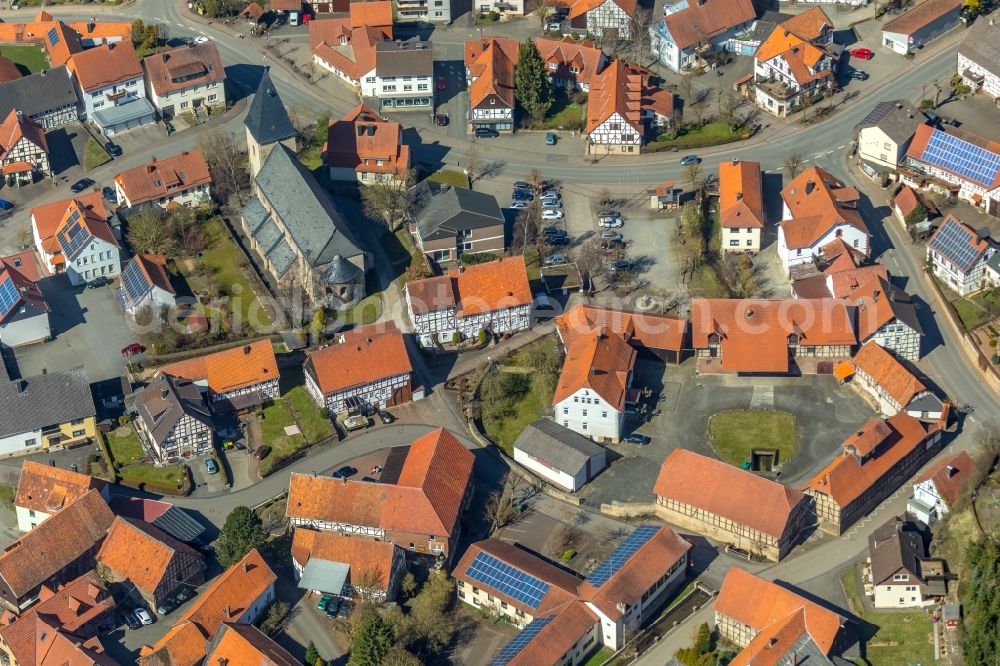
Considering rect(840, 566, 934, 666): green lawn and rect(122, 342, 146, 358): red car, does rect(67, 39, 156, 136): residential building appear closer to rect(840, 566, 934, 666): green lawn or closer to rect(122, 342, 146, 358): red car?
rect(122, 342, 146, 358): red car

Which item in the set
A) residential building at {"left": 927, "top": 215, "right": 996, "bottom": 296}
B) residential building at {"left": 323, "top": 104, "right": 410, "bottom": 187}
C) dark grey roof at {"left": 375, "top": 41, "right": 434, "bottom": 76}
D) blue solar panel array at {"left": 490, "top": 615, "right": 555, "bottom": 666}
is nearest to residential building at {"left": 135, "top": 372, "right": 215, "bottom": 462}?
blue solar panel array at {"left": 490, "top": 615, "right": 555, "bottom": 666}

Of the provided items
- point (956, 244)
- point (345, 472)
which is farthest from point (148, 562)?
point (956, 244)

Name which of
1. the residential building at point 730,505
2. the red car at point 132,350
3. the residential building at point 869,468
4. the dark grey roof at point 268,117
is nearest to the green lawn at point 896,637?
the residential building at point 730,505

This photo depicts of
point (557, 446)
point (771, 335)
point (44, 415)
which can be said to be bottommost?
point (44, 415)

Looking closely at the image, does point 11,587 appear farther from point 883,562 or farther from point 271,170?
point 883,562

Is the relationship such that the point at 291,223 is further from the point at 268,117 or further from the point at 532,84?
the point at 532,84
